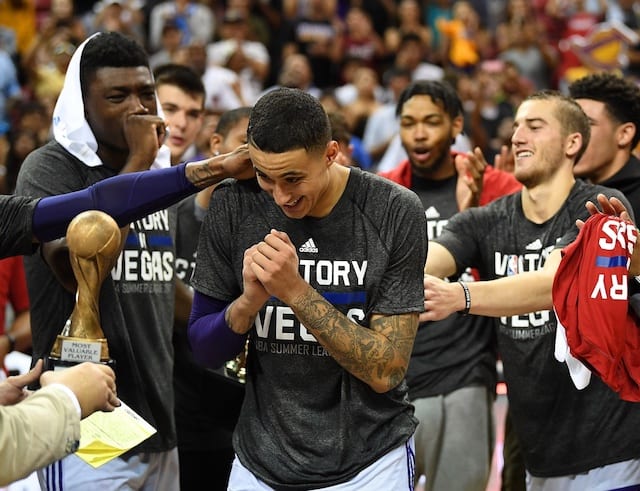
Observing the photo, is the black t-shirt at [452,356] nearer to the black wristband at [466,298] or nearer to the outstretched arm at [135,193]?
the black wristband at [466,298]

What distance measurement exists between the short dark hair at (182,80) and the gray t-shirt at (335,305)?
2.30 metres

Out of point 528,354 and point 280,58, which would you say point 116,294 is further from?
point 280,58

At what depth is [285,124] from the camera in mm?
3221

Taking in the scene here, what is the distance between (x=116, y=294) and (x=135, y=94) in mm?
764

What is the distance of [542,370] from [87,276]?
2.16 meters

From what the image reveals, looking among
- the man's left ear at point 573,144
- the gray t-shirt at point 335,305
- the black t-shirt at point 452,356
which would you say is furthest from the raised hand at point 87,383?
the black t-shirt at point 452,356

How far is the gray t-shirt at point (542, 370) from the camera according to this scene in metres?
4.29

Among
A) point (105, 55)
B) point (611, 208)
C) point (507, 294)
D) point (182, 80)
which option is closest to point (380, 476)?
point (507, 294)

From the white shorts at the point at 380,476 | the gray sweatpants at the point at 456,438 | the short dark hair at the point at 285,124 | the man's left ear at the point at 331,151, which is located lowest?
the gray sweatpants at the point at 456,438

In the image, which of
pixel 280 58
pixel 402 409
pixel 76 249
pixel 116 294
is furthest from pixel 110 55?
pixel 280 58

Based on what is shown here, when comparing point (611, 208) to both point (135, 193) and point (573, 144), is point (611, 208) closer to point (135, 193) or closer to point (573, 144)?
point (573, 144)

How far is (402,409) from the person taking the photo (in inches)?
138

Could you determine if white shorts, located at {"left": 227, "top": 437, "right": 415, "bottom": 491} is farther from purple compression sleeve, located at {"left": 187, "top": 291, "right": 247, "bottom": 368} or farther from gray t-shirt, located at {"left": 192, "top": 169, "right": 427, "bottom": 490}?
purple compression sleeve, located at {"left": 187, "top": 291, "right": 247, "bottom": 368}

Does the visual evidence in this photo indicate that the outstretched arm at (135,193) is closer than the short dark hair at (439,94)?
Yes
